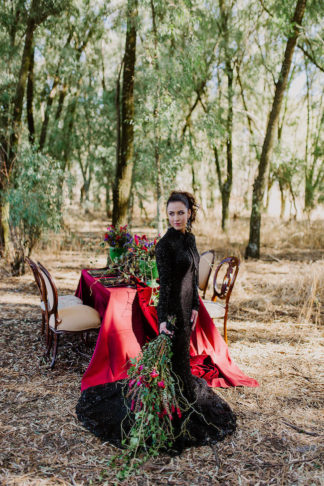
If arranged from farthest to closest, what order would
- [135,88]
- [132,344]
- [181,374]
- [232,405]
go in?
1. [135,88]
2. [132,344]
3. [232,405]
4. [181,374]

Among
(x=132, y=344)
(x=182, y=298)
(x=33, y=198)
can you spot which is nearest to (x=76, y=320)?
(x=132, y=344)

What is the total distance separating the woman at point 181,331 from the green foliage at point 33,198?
18.1 ft

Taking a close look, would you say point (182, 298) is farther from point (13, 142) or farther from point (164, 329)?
point (13, 142)

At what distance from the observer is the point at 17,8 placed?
9367 mm

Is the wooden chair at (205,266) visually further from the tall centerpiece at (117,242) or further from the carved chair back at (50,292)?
the carved chair back at (50,292)

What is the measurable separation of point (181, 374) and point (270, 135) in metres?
7.98

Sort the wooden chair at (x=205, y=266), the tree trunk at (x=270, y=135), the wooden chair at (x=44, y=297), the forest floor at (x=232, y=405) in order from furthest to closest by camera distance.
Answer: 1. the tree trunk at (x=270, y=135)
2. the wooden chair at (x=205, y=266)
3. the wooden chair at (x=44, y=297)
4. the forest floor at (x=232, y=405)

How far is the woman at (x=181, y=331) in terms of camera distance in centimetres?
284

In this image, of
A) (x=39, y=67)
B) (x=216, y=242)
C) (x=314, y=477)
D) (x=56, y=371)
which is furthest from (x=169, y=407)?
(x=39, y=67)

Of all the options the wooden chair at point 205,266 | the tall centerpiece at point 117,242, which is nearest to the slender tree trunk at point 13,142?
the tall centerpiece at point 117,242

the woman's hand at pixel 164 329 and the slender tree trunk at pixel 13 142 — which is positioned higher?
the slender tree trunk at pixel 13 142

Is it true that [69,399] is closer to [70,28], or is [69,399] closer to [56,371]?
[56,371]

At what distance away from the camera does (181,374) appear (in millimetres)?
3018

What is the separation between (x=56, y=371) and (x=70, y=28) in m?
11.0
